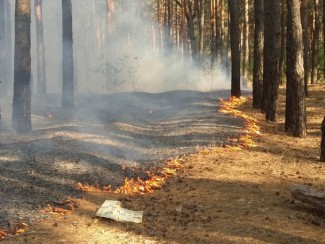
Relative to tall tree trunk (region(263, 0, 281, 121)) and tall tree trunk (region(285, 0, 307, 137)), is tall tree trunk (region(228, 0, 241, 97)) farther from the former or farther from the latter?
tall tree trunk (region(285, 0, 307, 137))

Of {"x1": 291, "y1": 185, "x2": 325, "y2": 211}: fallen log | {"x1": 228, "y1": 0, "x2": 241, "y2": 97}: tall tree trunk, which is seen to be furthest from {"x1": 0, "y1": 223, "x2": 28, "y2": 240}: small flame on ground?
{"x1": 228, "y1": 0, "x2": 241, "y2": 97}: tall tree trunk

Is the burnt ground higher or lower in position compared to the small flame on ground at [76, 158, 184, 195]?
higher

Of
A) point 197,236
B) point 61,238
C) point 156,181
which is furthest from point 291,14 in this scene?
point 61,238

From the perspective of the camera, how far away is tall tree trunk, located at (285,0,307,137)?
1165 cm

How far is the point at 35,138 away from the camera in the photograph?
11602 mm

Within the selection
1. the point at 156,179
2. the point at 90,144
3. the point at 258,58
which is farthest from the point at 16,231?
the point at 258,58

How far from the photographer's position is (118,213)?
6418mm

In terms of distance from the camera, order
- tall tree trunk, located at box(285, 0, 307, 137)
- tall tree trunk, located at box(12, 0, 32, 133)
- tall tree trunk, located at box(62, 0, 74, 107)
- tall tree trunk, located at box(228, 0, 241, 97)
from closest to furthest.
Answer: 1. tall tree trunk, located at box(285, 0, 307, 137)
2. tall tree trunk, located at box(12, 0, 32, 133)
3. tall tree trunk, located at box(62, 0, 74, 107)
4. tall tree trunk, located at box(228, 0, 241, 97)

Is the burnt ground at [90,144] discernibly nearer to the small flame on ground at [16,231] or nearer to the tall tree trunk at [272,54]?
the small flame on ground at [16,231]

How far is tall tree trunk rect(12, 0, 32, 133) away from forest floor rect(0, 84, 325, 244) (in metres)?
0.65

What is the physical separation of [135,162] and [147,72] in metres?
37.8

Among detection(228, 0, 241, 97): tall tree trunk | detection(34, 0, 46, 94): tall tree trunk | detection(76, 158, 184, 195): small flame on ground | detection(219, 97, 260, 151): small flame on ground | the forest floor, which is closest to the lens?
the forest floor

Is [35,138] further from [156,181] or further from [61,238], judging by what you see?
[61,238]

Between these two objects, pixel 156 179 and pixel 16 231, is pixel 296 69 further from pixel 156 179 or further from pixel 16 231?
pixel 16 231
